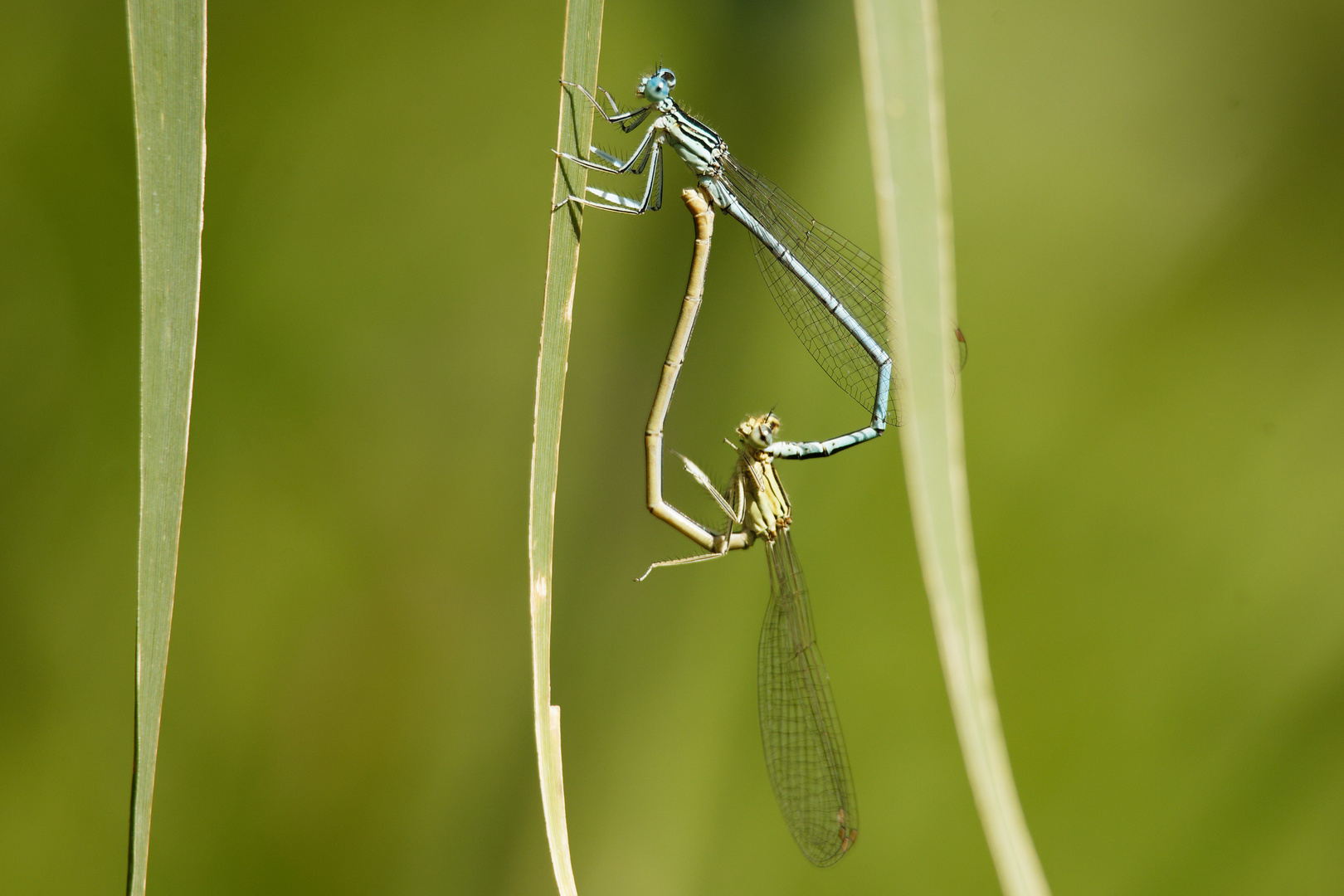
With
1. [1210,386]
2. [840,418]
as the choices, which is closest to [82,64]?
[840,418]

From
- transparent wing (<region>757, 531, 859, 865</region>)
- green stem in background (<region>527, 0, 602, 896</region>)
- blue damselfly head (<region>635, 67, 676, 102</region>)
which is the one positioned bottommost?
transparent wing (<region>757, 531, 859, 865</region>)

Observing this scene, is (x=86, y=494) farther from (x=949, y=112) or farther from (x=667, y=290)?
(x=949, y=112)

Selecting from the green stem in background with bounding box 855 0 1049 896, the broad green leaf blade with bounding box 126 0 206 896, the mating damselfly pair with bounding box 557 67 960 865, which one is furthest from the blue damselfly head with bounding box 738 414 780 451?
the broad green leaf blade with bounding box 126 0 206 896

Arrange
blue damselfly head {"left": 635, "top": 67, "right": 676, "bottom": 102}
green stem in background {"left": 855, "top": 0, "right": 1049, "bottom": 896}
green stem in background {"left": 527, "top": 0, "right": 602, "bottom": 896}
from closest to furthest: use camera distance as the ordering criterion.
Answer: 1. green stem in background {"left": 855, "top": 0, "right": 1049, "bottom": 896}
2. green stem in background {"left": 527, "top": 0, "right": 602, "bottom": 896}
3. blue damselfly head {"left": 635, "top": 67, "right": 676, "bottom": 102}

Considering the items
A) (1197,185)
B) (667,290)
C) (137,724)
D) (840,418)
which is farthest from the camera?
(840,418)

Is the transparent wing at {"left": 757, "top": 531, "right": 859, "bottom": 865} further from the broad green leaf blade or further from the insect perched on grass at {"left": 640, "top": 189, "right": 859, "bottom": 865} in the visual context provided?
the broad green leaf blade

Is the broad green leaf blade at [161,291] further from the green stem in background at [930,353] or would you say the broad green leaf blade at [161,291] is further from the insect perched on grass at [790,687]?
the insect perched on grass at [790,687]

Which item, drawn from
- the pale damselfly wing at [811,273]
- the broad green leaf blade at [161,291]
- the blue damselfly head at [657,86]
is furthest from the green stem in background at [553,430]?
the pale damselfly wing at [811,273]
